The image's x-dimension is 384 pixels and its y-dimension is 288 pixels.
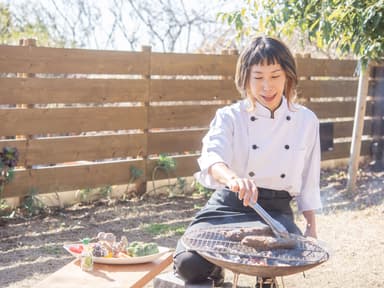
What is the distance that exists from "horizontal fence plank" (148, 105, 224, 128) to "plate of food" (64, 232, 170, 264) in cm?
358

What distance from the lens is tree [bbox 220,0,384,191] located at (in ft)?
19.2

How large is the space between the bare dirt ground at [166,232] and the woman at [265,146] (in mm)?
762

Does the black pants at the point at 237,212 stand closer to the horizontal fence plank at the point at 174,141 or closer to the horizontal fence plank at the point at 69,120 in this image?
the horizontal fence plank at the point at 69,120

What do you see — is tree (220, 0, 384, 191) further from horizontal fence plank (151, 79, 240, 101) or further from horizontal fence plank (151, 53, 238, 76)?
horizontal fence plank (151, 79, 240, 101)

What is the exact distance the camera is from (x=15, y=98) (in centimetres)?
581

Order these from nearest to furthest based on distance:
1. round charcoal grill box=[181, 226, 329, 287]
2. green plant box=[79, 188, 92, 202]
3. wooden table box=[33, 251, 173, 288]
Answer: round charcoal grill box=[181, 226, 329, 287]
wooden table box=[33, 251, 173, 288]
green plant box=[79, 188, 92, 202]

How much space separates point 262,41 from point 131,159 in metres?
3.86

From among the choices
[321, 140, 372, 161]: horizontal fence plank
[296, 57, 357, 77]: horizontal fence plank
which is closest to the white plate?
[296, 57, 357, 77]: horizontal fence plank

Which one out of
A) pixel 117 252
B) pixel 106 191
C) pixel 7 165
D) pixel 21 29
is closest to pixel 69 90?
pixel 7 165

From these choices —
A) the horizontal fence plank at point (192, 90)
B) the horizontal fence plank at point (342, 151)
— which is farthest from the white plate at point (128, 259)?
the horizontal fence plank at point (342, 151)

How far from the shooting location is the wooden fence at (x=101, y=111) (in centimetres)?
587

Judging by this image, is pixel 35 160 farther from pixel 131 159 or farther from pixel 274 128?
pixel 274 128

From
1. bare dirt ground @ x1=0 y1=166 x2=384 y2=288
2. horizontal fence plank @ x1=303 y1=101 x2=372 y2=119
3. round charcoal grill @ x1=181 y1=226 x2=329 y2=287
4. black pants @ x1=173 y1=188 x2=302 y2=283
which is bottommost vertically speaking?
bare dirt ground @ x1=0 y1=166 x2=384 y2=288

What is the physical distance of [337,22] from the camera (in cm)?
594
